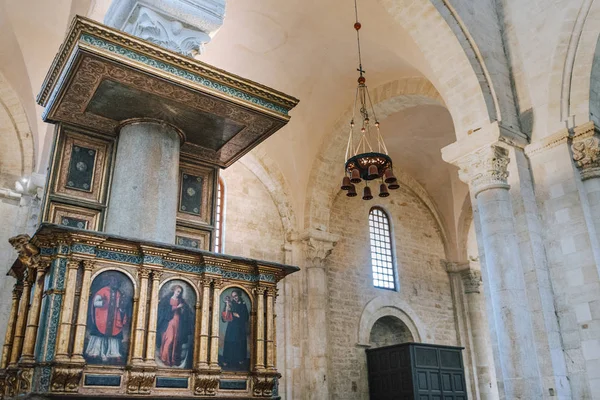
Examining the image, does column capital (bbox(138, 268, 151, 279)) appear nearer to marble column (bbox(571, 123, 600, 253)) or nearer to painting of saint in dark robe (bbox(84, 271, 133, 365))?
painting of saint in dark robe (bbox(84, 271, 133, 365))

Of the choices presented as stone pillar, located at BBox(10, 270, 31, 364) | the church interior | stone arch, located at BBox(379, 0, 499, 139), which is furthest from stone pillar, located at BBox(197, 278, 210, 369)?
stone arch, located at BBox(379, 0, 499, 139)

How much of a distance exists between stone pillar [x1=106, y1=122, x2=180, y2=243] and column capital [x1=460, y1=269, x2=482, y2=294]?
12.0 m

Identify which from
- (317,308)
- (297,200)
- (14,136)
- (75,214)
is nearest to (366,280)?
(317,308)

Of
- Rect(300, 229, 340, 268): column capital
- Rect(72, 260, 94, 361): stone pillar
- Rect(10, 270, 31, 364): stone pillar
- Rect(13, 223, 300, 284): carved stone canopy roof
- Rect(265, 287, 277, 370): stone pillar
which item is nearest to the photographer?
Rect(72, 260, 94, 361): stone pillar

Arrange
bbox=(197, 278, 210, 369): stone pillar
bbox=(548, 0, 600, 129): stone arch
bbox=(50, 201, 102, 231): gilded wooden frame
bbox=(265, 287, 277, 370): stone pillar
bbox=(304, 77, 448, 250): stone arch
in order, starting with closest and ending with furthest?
bbox=(197, 278, 210, 369): stone pillar, bbox=(265, 287, 277, 370): stone pillar, bbox=(50, 201, 102, 231): gilded wooden frame, bbox=(548, 0, 600, 129): stone arch, bbox=(304, 77, 448, 250): stone arch

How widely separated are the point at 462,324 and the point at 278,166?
22.6 feet

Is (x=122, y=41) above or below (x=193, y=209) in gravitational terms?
above

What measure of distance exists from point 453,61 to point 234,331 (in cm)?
577

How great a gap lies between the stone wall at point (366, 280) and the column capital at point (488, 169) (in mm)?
5801

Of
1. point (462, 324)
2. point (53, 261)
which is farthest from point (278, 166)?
point (53, 261)

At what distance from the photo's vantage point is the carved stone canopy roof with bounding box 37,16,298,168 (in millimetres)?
4734

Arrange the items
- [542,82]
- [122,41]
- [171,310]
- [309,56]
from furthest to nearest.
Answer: [309,56]
[542,82]
[122,41]
[171,310]

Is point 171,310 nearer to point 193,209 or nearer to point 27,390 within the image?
point 27,390

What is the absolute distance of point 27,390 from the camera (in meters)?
3.65
